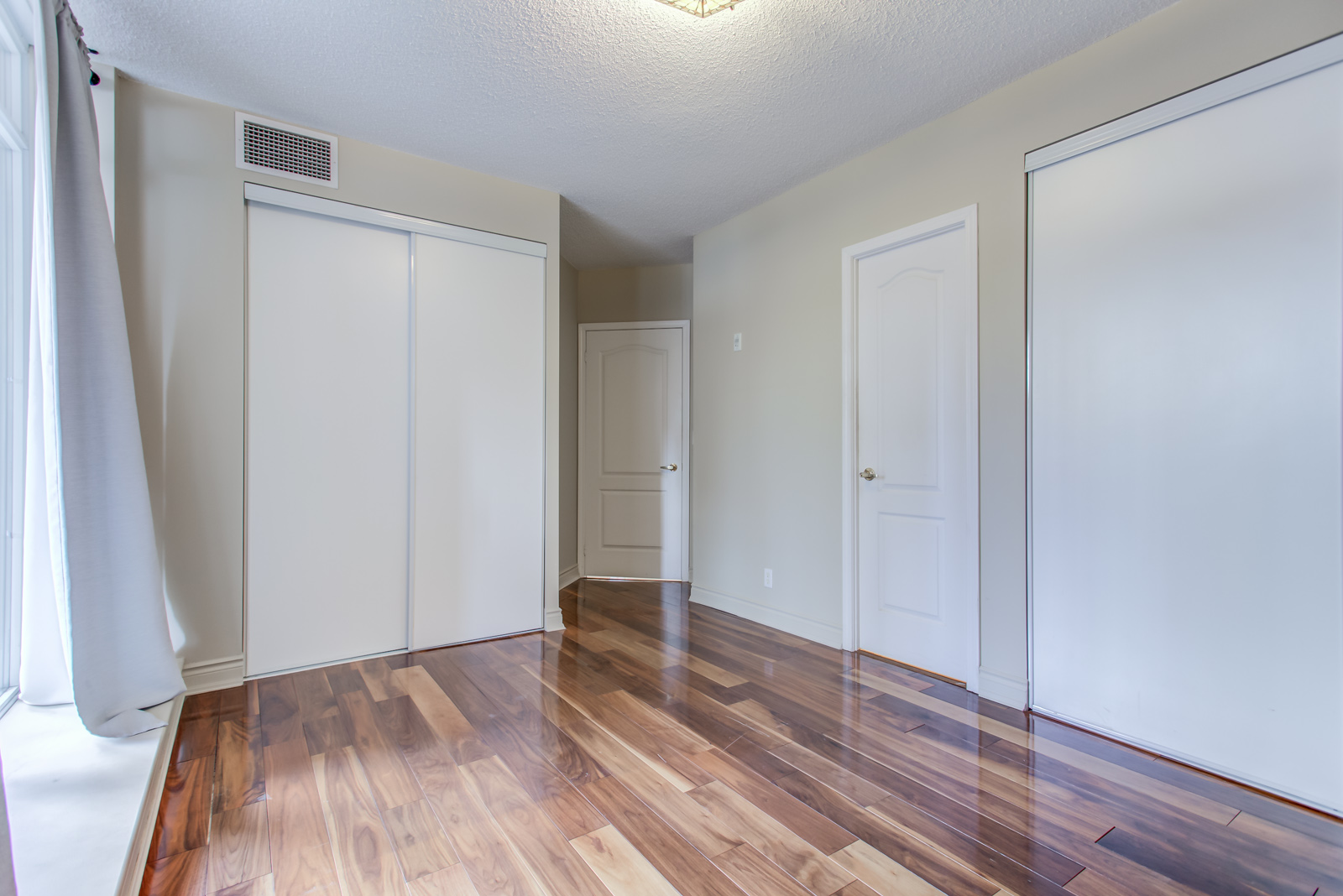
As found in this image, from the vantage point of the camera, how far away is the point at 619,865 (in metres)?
1.57

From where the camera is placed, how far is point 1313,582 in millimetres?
1842

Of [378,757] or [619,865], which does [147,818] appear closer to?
[378,757]

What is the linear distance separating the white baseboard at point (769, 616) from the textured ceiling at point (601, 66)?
253 cm

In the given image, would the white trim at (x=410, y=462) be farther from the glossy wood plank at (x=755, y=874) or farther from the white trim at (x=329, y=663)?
the glossy wood plank at (x=755, y=874)

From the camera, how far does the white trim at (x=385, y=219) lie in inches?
112

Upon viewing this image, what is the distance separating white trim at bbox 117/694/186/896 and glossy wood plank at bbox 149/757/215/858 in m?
0.02

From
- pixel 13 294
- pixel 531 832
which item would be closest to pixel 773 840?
pixel 531 832

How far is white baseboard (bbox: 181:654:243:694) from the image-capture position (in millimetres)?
2652

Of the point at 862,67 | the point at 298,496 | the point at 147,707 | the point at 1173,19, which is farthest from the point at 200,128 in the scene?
the point at 1173,19

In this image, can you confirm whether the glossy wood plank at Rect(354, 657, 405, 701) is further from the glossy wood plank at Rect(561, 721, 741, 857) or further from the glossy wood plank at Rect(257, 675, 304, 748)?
the glossy wood plank at Rect(561, 721, 741, 857)

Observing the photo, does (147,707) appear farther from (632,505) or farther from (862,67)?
(862,67)


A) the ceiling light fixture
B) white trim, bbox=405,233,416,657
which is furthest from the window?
the ceiling light fixture

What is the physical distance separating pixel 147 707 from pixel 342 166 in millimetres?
2472

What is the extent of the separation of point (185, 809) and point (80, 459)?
47.0 inches
